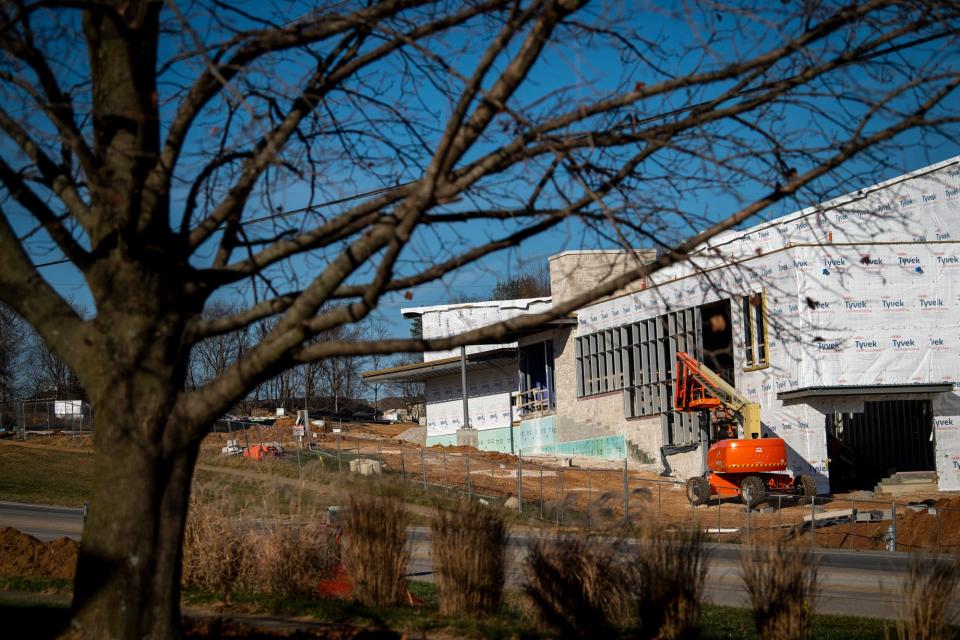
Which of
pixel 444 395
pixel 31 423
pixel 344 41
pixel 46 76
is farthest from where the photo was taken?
pixel 31 423

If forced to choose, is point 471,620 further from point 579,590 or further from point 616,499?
point 616,499

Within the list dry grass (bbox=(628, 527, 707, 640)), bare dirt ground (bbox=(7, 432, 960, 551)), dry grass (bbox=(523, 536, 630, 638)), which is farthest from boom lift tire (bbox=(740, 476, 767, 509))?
dry grass (bbox=(628, 527, 707, 640))

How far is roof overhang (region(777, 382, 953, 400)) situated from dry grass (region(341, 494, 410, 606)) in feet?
80.8

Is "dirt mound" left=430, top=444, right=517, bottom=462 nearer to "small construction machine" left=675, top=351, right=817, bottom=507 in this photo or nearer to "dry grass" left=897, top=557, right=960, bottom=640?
"small construction machine" left=675, top=351, right=817, bottom=507

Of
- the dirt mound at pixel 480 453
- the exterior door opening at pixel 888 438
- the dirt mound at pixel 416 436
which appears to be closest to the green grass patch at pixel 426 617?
the exterior door opening at pixel 888 438

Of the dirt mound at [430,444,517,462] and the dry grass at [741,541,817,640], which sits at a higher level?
the dry grass at [741,541,817,640]

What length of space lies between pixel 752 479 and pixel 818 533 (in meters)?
4.80

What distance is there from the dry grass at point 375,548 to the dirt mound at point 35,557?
16.4ft

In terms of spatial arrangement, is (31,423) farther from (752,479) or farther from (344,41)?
(344,41)

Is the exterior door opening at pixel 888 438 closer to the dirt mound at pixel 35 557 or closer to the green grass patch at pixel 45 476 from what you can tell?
the green grass patch at pixel 45 476

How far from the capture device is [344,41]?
6.69m

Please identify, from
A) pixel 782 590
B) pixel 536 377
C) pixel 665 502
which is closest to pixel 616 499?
pixel 782 590

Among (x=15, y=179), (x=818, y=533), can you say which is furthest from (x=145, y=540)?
(x=818, y=533)

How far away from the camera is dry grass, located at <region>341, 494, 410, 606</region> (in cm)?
1019
